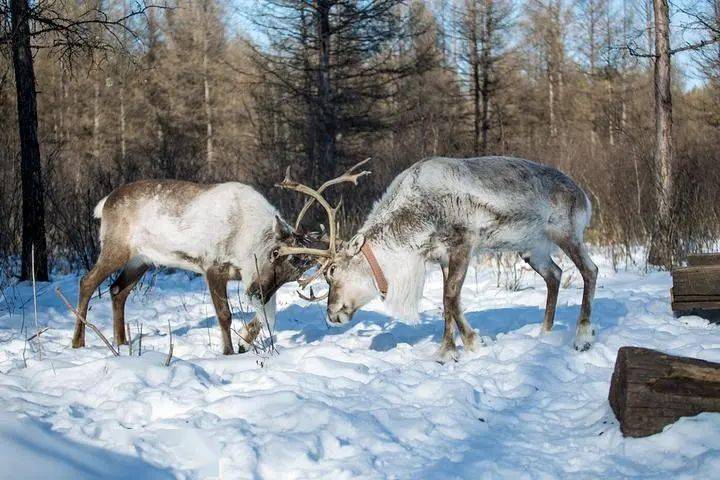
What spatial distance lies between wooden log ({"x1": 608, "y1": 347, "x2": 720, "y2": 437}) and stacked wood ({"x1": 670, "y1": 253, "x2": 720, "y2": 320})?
2.80 meters

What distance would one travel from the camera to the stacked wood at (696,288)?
5707 millimetres

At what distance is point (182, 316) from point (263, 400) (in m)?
3.97

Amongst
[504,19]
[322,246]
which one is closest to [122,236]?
[322,246]

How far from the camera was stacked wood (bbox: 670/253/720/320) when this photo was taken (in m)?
5.71

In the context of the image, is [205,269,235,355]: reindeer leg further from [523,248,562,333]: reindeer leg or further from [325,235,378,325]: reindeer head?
[523,248,562,333]: reindeer leg

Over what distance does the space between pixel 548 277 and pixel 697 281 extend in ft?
3.91

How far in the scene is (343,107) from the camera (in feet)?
56.3

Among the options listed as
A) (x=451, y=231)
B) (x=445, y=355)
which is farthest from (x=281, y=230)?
(x=445, y=355)

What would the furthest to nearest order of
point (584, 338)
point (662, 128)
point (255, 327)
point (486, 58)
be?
point (486, 58) < point (662, 128) < point (255, 327) < point (584, 338)

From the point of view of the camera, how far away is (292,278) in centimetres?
621

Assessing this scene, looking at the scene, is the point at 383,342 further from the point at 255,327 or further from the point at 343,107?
the point at 343,107

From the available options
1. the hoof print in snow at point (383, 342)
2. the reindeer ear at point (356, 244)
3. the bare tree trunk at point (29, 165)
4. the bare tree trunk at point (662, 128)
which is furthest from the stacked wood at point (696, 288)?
the bare tree trunk at point (29, 165)

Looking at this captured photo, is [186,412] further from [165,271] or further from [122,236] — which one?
[165,271]

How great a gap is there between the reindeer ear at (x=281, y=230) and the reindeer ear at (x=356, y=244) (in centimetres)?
78
